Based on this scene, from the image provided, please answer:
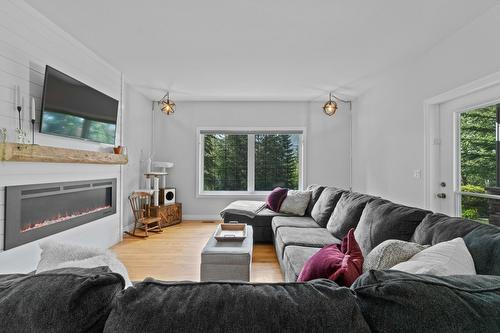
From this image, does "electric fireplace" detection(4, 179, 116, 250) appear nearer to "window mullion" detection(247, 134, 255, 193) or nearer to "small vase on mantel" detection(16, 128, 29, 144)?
"small vase on mantel" detection(16, 128, 29, 144)

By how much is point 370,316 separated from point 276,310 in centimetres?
23

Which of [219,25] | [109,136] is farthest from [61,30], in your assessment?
[219,25]

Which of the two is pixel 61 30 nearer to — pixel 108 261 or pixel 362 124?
pixel 108 261

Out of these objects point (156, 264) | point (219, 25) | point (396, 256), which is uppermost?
point (219, 25)

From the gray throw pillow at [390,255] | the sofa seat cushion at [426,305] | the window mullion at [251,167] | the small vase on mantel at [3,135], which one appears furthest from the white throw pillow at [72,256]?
the window mullion at [251,167]

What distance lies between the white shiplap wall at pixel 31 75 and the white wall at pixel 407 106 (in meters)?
4.21

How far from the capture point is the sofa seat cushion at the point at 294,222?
345 cm

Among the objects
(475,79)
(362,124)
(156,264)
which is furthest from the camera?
(362,124)

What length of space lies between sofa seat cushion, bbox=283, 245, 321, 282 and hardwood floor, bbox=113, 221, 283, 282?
0.54 metres

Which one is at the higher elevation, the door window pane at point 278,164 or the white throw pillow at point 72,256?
the door window pane at point 278,164

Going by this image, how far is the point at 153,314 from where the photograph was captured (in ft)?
1.90

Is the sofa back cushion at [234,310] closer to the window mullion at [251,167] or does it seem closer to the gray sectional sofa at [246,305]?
the gray sectional sofa at [246,305]

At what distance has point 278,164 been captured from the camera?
19.3 ft

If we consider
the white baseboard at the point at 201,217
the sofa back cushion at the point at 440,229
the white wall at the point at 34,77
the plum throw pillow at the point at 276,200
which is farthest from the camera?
the white baseboard at the point at 201,217
